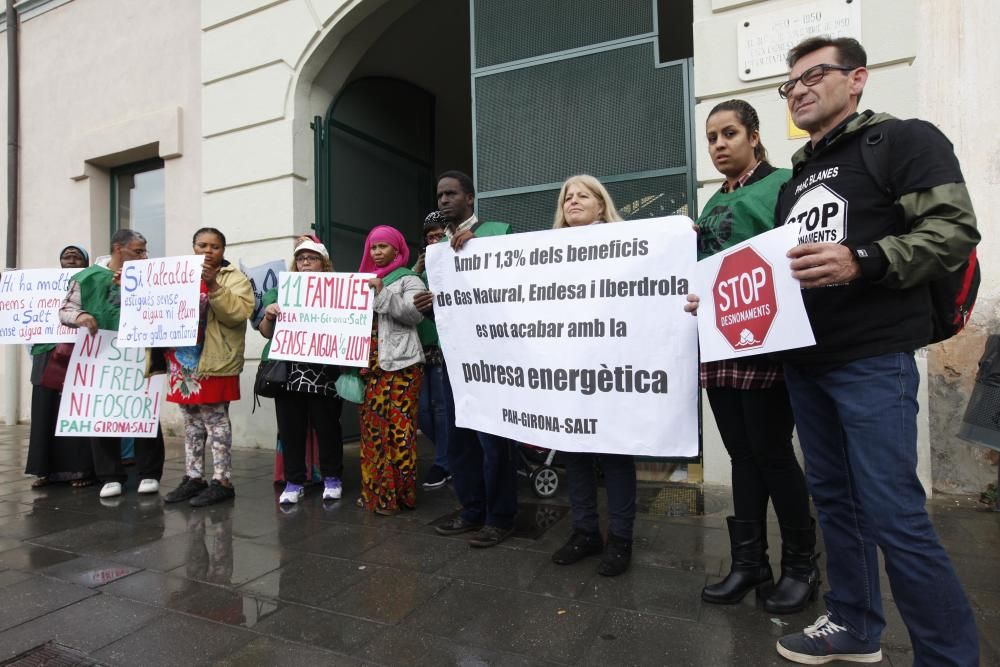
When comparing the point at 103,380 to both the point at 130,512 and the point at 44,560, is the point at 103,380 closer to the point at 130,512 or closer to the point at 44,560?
the point at 130,512

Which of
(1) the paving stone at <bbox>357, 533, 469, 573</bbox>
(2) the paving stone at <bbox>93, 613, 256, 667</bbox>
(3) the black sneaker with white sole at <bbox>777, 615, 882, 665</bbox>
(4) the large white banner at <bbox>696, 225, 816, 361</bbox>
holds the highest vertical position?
(4) the large white banner at <bbox>696, 225, 816, 361</bbox>

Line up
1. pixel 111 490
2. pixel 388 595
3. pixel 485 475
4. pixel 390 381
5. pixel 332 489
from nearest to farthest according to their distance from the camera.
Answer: pixel 388 595
pixel 485 475
pixel 390 381
pixel 332 489
pixel 111 490

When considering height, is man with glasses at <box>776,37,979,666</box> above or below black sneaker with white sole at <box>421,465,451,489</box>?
above

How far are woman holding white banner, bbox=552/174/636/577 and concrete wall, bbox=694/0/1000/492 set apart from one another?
1.90 meters

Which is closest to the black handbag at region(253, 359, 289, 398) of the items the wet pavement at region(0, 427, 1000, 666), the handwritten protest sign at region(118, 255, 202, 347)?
the handwritten protest sign at region(118, 255, 202, 347)

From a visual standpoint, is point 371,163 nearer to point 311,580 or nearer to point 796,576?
point 311,580

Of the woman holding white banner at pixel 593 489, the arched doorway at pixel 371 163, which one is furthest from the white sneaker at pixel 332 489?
the arched doorway at pixel 371 163

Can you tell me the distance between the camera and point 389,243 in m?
3.73

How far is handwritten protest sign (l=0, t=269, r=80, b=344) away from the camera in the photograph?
15.1 ft

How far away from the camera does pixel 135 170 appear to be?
7609 millimetres

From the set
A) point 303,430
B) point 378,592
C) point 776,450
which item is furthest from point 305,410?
point 776,450

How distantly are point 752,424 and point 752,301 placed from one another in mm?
583

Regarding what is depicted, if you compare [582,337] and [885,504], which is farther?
[582,337]

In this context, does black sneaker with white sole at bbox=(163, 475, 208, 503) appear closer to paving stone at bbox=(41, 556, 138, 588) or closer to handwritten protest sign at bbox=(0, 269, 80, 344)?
paving stone at bbox=(41, 556, 138, 588)
